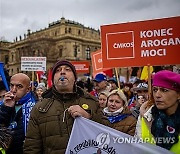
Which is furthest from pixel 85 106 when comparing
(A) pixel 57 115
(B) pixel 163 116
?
(B) pixel 163 116

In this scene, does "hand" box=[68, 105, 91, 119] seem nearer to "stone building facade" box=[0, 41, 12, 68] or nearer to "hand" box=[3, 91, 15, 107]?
"hand" box=[3, 91, 15, 107]

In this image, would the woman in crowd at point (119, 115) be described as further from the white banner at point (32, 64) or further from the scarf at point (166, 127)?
the white banner at point (32, 64)

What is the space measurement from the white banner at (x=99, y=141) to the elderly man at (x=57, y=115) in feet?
0.31

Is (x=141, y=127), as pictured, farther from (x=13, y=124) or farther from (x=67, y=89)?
(x=13, y=124)

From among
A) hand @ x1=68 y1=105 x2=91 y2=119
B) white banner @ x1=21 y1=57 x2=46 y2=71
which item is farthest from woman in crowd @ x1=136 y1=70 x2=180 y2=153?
white banner @ x1=21 y1=57 x2=46 y2=71

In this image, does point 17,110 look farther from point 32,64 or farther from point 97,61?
point 32,64

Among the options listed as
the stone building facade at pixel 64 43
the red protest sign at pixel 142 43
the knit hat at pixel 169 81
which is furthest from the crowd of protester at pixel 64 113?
the stone building facade at pixel 64 43

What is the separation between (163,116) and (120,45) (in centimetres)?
241

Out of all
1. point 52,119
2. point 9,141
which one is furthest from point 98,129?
point 9,141

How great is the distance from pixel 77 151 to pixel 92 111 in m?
0.44

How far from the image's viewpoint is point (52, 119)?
3.12m

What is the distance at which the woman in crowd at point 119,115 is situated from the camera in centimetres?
380

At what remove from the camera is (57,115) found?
3.13 m

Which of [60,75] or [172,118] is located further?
[60,75]
